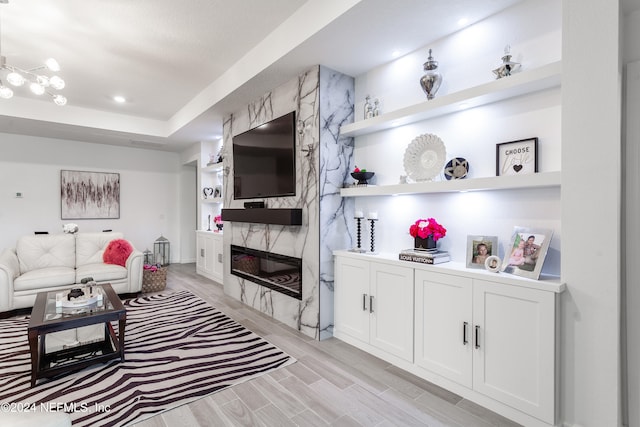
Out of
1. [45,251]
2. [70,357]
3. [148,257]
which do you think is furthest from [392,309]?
[148,257]

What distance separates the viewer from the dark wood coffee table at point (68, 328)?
2264mm

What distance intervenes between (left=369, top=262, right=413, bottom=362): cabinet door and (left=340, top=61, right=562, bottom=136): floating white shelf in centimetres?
123

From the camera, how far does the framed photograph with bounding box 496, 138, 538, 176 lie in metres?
2.07

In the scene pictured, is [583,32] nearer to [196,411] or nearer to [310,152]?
[310,152]

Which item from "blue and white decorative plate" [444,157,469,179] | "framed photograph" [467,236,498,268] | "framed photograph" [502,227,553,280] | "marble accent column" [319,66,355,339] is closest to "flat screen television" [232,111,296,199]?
"marble accent column" [319,66,355,339]

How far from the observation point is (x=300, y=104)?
333 cm

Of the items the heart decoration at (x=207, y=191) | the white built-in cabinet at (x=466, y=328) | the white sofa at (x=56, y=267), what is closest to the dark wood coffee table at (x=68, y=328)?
the white sofa at (x=56, y=267)

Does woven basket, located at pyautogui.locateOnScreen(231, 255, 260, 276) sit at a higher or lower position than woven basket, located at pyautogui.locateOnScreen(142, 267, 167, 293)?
higher

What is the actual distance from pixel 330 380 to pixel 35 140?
684 centimetres

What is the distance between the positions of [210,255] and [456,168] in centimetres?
456

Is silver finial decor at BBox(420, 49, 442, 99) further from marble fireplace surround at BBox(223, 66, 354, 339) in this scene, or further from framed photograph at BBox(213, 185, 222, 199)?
framed photograph at BBox(213, 185, 222, 199)

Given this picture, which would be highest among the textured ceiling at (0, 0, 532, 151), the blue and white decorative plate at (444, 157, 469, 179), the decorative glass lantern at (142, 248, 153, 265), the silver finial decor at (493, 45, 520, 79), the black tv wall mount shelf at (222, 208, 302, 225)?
the textured ceiling at (0, 0, 532, 151)

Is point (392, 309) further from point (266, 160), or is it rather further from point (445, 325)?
point (266, 160)

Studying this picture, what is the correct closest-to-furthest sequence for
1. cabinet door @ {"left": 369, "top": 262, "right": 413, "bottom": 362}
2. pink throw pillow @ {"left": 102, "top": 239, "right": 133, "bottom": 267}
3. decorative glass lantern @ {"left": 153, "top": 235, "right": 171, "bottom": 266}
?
cabinet door @ {"left": 369, "top": 262, "right": 413, "bottom": 362} < pink throw pillow @ {"left": 102, "top": 239, "right": 133, "bottom": 267} < decorative glass lantern @ {"left": 153, "top": 235, "right": 171, "bottom": 266}
